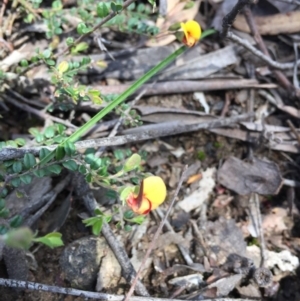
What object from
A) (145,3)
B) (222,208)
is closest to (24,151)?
(222,208)

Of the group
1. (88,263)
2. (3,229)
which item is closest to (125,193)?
(3,229)

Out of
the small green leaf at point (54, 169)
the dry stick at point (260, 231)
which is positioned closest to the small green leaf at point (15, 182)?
the small green leaf at point (54, 169)

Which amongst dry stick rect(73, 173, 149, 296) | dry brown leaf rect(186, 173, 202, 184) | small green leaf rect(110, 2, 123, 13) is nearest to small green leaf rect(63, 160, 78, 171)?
dry stick rect(73, 173, 149, 296)

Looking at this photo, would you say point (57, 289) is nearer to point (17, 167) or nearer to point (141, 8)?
point (17, 167)

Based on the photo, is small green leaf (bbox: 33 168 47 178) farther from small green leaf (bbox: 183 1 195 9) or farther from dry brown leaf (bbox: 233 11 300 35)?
dry brown leaf (bbox: 233 11 300 35)

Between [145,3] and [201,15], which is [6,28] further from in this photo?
[201,15]

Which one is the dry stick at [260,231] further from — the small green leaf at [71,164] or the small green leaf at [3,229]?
the small green leaf at [3,229]

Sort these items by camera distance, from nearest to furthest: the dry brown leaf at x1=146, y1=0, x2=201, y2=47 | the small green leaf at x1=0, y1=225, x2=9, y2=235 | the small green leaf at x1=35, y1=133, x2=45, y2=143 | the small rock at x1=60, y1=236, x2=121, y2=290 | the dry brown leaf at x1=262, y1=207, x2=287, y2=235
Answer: the small green leaf at x1=0, y1=225, x2=9, y2=235
the small green leaf at x1=35, y1=133, x2=45, y2=143
the small rock at x1=60, y1=236, x2=121, y2=290
the dry brown leaf at x1=262, y1=207, x2=287, y2=235
the dry brown leaf at x1=146, y1=0, x2=201, y2=47

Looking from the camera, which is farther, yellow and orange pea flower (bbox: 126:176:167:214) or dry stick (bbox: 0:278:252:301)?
dry stick (bbox: 0:278:252:301)
